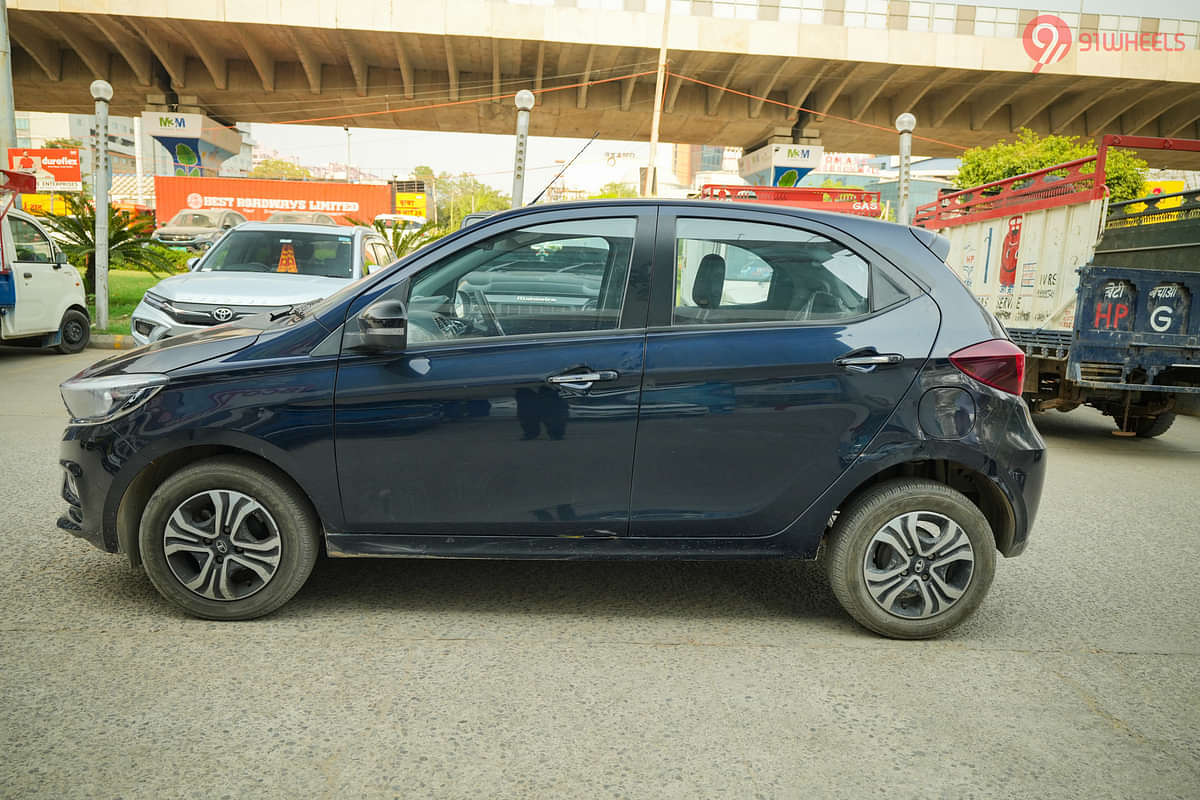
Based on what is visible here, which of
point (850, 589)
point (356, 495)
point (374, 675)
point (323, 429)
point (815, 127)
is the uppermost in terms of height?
point (815, 127)

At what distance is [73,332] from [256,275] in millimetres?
5503

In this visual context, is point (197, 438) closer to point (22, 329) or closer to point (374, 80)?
point (22, 329)

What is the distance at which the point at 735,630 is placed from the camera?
378cm

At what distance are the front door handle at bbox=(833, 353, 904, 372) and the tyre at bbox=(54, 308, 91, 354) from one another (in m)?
12.1

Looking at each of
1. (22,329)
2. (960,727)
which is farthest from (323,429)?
(22,329)

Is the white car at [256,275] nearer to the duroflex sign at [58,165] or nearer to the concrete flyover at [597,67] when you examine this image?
the duroflex sign at [58,165]

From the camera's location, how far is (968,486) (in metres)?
3.86

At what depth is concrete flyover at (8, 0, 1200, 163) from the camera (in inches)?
1283

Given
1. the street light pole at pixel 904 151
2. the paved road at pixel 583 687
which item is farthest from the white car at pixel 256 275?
the street light pole at pixel 904 151

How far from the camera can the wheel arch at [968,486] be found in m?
3.66

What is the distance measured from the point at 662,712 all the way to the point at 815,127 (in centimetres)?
3915

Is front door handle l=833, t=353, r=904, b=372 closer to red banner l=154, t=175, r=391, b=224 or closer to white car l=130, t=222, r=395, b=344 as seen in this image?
white car l=130, t=222, r=395, b=344

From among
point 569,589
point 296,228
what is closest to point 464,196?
point 296,228

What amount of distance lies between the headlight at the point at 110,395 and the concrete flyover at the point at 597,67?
105 feet
